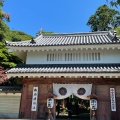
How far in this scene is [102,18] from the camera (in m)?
43.2

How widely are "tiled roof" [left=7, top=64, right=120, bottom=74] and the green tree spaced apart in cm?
3120

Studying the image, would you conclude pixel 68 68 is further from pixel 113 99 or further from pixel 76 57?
pixel 113 99

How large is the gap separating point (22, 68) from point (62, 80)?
2942 millimetres

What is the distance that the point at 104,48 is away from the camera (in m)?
12.0

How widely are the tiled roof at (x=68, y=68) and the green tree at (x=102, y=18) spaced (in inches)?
1228

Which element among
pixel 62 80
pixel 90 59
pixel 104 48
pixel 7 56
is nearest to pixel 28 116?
pixel 62 80

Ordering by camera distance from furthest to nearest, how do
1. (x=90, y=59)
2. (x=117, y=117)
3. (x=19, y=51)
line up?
(x=19, y=51)
(x=90, y=59)
(x=117, y=117)

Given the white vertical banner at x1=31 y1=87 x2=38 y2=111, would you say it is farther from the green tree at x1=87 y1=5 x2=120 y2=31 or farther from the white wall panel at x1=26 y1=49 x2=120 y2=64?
the green tree at x1=87 y1=5 x2=120 y2=31

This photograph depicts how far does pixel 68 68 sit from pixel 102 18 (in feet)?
116

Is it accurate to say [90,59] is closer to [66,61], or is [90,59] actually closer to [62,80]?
[66,61]

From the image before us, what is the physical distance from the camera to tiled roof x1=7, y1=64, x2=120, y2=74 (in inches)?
415

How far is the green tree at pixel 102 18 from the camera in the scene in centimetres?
4166

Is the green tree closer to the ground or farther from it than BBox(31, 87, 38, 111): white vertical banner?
farther from it

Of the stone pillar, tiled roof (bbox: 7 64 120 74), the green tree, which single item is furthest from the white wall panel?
the green tree
